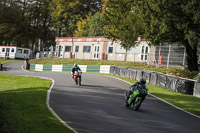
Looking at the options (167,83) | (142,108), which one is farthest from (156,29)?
(142,108)

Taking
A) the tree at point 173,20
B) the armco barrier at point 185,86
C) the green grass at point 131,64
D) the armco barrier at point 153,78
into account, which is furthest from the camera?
the green grass at point 131,64

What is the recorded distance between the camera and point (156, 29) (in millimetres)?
26266

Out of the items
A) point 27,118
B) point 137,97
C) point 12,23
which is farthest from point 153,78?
point 12,23

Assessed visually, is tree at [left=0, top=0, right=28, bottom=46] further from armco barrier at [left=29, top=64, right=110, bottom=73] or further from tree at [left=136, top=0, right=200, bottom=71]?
tree at [left=136, top=0, right=200, bottom=71]

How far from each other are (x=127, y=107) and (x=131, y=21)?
70.1 feet

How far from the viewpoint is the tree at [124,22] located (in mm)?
34375

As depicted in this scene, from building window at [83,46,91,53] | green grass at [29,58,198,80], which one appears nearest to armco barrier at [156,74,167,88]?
green grass at [29,58,198,80]

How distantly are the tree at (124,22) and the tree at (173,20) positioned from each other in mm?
6881

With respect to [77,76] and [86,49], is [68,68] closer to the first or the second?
[86,49]

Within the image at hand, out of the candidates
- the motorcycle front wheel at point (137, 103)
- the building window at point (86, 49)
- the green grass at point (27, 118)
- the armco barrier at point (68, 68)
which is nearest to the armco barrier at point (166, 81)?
the armco barrier at point (68, 68)

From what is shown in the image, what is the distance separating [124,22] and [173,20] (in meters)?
11.2

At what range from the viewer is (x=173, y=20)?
24.8 m

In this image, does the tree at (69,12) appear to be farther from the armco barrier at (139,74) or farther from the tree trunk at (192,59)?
the armco barrier at (139,74)

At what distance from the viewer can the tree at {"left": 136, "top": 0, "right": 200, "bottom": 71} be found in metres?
23.8
